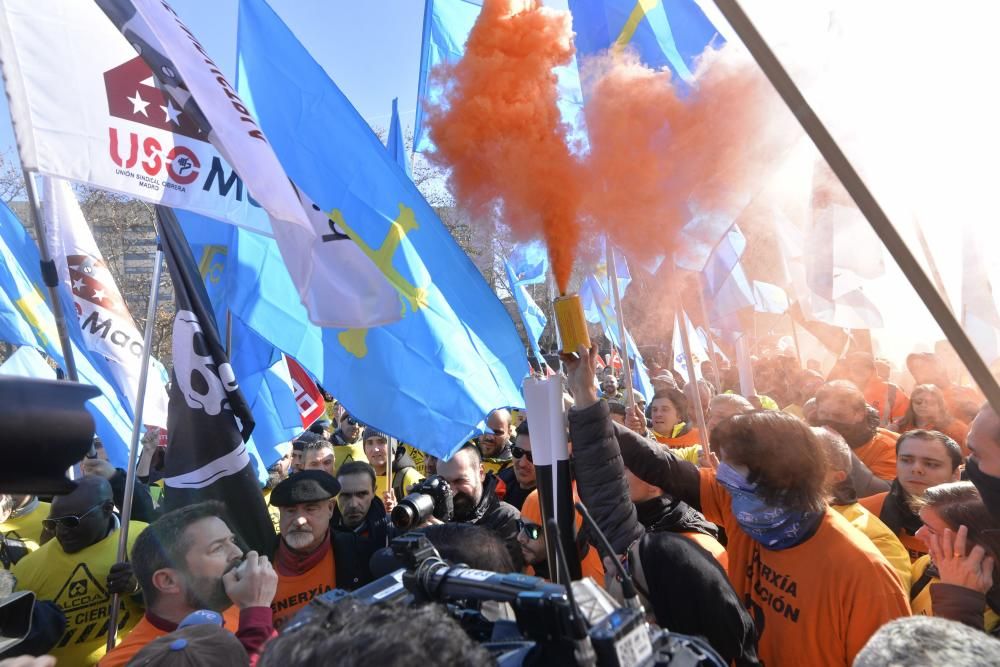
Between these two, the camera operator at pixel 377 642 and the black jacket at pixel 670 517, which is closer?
the camera operator at pixel 377 642

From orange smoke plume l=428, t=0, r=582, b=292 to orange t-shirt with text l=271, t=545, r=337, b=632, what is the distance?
72.5 inches

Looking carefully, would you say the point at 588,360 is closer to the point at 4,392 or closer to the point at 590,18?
the point at 4,392

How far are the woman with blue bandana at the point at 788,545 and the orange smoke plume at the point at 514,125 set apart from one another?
0.73 meters

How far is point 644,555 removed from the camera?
2.00m

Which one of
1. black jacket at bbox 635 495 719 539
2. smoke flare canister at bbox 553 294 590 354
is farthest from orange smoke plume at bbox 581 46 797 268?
black jacket at bbox 635 495 719 539

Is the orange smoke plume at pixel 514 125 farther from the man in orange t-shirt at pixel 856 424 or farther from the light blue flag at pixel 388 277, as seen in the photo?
the man in orange t-shirt at pixel 856 424

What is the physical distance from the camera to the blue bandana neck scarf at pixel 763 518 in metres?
2.33

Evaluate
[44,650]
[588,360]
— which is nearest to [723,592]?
[588,360]

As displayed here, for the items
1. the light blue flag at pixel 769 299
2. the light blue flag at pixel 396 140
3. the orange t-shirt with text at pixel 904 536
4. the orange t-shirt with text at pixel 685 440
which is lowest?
the orange t-shirt with text at pixel 904 536

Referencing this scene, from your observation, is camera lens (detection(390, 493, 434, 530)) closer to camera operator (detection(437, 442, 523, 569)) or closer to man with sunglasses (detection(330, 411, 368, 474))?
camera operator (detection(437, 442, 523, 569))

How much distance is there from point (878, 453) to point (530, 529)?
110 inches

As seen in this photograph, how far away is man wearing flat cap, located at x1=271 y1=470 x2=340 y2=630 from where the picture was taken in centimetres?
333

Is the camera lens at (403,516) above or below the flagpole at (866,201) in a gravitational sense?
below

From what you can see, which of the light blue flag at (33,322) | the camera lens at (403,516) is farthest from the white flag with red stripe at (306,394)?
the camera lens at (403,516)
